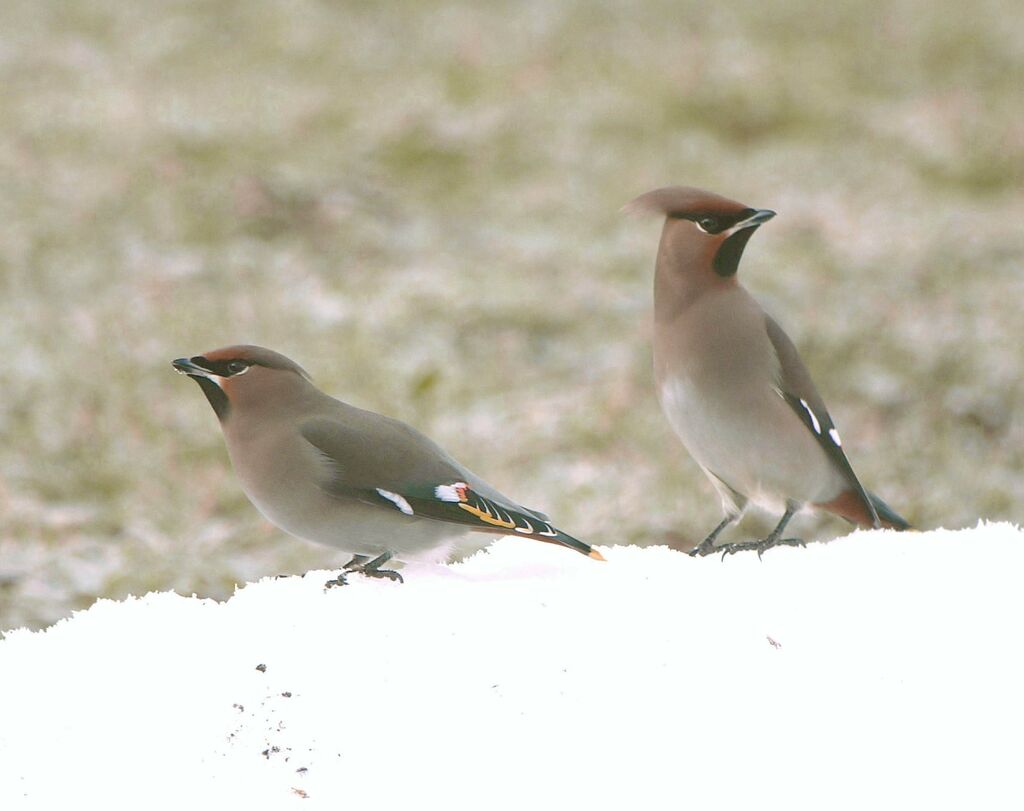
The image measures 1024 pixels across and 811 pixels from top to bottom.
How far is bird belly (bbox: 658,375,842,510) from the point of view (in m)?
4.17

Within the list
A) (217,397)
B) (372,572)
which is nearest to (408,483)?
(372,572)

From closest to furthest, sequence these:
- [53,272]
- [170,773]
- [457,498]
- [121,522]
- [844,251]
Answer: [170,773]
[457,498]
[121,522]
[53,272]
[844,251]

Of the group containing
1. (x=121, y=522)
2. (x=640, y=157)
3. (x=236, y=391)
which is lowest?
(x=121, y=522)

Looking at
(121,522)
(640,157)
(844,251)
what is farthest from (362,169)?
(121,522)

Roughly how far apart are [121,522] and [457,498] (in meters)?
3.82

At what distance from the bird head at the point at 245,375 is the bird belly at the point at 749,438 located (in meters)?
1.18

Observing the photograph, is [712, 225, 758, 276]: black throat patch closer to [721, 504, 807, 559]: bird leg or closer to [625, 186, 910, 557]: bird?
[625, 186, 910, 557]: bird

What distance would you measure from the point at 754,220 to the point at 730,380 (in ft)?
1.90

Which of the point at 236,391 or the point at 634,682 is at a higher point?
the point at 236,391

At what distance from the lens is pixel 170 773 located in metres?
2.93

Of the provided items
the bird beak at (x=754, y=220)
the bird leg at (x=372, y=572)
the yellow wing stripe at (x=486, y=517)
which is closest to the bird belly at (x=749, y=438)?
the bird beak at (x=754, y=220)

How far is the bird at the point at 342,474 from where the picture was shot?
3477 mm

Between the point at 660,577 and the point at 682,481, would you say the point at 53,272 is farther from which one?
the point at 660,577

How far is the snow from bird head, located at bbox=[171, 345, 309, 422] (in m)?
0.48
